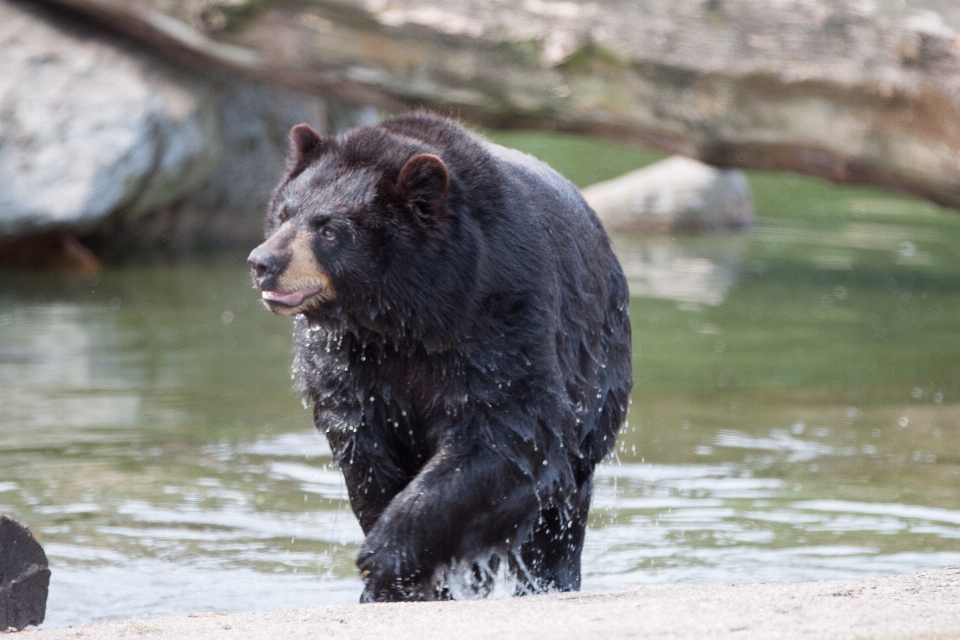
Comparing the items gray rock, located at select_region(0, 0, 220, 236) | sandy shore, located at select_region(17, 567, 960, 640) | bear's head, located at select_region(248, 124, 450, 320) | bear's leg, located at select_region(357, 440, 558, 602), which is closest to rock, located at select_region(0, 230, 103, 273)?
gray rock, located at select_region(0, 0, 220, 236)

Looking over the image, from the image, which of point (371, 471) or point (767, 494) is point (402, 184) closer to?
point (371, 471)

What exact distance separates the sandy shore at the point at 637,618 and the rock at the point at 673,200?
40.1ft

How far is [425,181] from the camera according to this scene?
393 cm

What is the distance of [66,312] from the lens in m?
10.0

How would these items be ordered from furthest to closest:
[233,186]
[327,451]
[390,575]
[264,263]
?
1. [233,186]
2. [327,451]
3. [390,575]
4. [264,263]

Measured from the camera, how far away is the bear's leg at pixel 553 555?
4770 millimetres

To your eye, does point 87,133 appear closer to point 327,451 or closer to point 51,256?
point 51,256

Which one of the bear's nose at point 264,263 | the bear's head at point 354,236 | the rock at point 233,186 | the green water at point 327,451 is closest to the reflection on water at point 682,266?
the green water at point 327,451

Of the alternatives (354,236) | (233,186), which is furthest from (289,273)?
(233,186)

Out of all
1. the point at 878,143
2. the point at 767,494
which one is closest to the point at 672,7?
the point at 878,143

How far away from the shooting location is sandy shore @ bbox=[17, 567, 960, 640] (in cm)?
315

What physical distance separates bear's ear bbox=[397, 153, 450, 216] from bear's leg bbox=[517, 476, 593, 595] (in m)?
1.40

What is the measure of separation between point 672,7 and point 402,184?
19.5ft

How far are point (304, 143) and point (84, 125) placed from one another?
7212 millimetres
